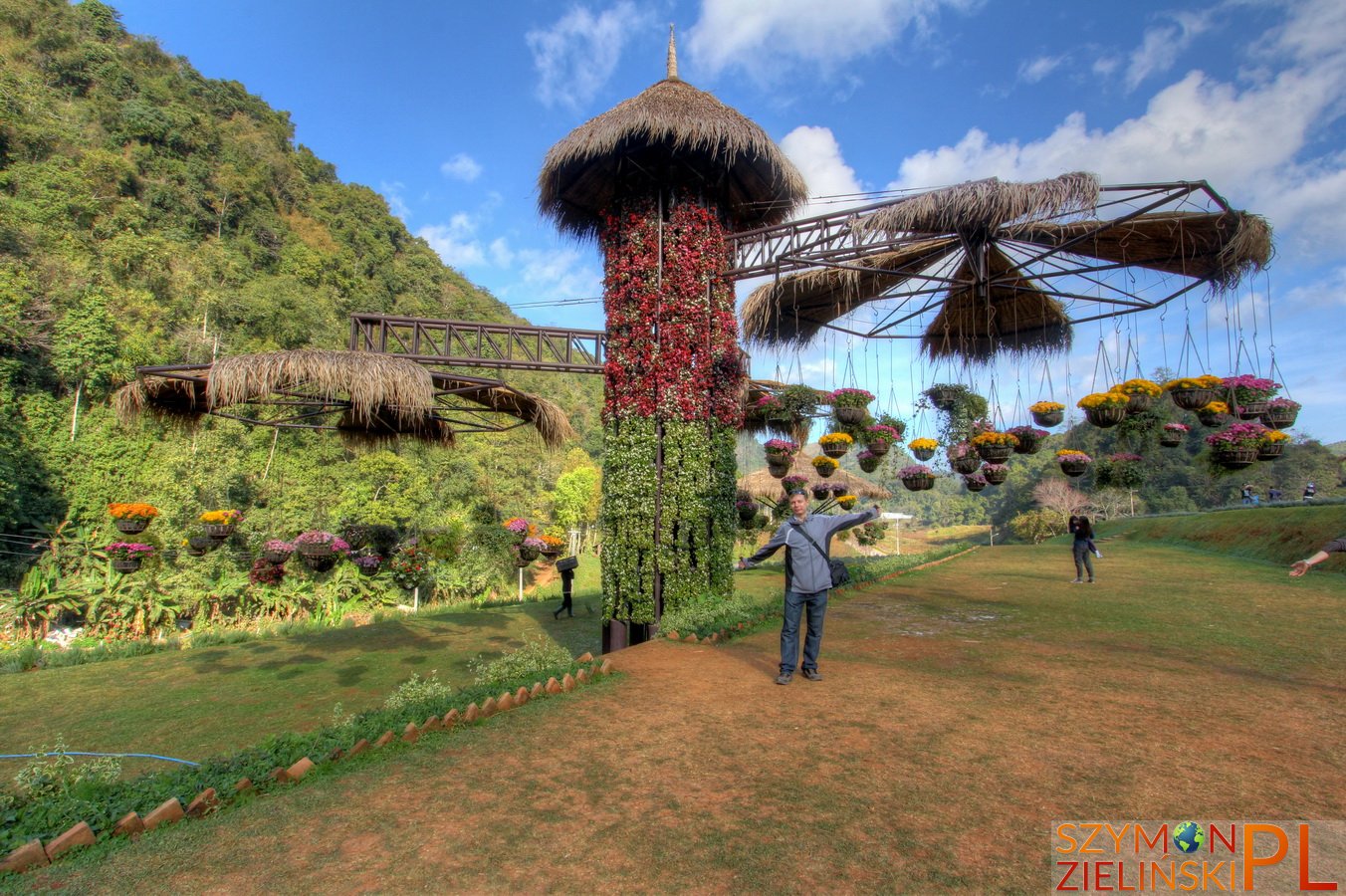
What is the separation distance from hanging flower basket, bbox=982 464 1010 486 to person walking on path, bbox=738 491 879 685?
20.0 feet

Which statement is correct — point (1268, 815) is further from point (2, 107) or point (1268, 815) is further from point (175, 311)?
point (2, 107)

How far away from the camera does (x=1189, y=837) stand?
272cm

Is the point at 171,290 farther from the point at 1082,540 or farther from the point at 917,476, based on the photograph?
the point at 1082,540

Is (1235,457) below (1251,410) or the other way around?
below

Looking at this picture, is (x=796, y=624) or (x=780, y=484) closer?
(x=796, y=624)

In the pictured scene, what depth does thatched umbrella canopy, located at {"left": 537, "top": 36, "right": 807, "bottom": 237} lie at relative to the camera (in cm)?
859

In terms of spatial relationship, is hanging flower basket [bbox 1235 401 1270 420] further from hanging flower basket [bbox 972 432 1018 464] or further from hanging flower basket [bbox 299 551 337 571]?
hanging flower basket [bbox 299 551 337 571]

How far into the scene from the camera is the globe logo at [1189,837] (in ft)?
8.77

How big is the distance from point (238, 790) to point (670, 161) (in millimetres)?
8573

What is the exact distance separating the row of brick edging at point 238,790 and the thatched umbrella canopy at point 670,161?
22.6 ft

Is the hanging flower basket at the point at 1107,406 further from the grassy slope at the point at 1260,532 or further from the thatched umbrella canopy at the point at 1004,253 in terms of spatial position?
the grassy slope at the point at 1260,532

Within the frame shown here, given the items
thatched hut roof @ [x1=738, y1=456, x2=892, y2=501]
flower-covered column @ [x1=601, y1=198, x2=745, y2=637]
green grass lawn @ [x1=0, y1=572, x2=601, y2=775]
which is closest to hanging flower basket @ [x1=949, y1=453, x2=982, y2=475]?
flower-covered column @ [x1=601, y1=198, x2=745, y2=637]

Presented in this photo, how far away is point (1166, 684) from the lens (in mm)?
5027

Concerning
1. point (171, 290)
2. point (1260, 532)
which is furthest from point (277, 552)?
point (171, 290)
